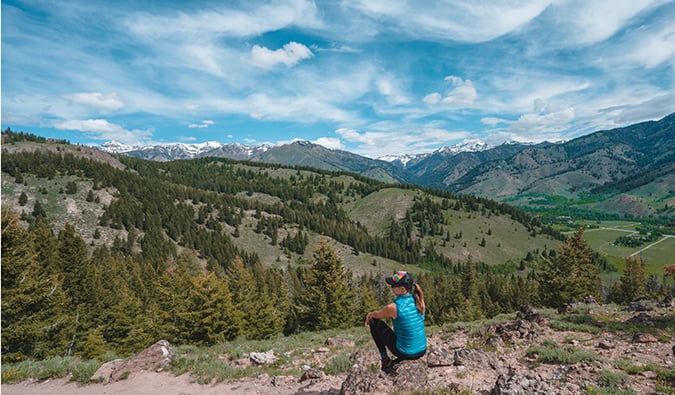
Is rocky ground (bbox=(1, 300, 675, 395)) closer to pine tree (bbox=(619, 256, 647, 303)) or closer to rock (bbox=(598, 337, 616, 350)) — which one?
rock (bbox=(598, 337, 616, 350))

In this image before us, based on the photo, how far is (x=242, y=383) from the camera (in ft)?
37.1

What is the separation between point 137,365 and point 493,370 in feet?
47.2

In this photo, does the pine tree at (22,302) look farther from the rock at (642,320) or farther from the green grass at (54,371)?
the rock at (642,320)

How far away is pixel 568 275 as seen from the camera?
1684 inches

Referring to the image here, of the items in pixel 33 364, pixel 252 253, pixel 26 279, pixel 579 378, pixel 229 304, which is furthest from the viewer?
pixel 252 253

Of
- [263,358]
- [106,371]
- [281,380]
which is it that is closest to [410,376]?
[281,380]

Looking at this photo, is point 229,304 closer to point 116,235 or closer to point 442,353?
point 442,353

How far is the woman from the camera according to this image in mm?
7719

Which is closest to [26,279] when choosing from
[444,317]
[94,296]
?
[94,296]

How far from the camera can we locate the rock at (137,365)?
12.3m

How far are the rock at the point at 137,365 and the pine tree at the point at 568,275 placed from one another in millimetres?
48552

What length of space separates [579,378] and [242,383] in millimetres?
11400

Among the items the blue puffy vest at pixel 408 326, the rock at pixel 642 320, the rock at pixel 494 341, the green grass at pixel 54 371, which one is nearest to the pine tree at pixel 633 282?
the rock at pixel 642 320

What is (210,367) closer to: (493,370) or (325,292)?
(493,370)
